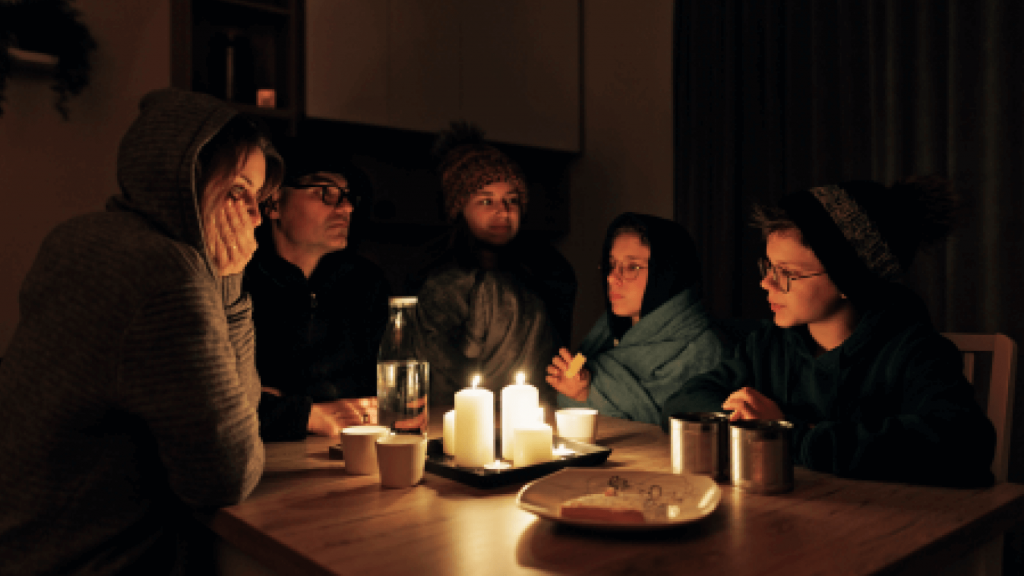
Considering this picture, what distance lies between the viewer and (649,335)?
76.9 inches

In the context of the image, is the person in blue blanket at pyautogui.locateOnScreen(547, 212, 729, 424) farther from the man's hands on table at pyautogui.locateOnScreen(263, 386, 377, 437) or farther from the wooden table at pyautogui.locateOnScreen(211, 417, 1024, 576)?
the wooden table at pyautogui.locateOnScreen(211, 417, 1024, 576)

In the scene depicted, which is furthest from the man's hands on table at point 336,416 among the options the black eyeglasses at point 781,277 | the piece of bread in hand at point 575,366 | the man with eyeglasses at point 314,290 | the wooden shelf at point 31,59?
the wooden shelf at point 31,59

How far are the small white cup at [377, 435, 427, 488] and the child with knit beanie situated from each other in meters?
1.10

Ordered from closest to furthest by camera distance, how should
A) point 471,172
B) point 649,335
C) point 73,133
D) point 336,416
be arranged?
1. point 336,416
2. point 649,335
3. point 471,172
4. point 73,133

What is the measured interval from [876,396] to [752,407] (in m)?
0.23

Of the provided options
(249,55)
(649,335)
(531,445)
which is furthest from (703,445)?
(249,55)

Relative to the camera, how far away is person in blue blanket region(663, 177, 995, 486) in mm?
1113

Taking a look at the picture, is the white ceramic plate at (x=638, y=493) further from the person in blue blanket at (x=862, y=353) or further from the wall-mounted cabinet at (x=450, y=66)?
the wall-mounted cabinet at (x=450, y=66)

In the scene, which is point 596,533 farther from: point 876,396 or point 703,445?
point 876,396

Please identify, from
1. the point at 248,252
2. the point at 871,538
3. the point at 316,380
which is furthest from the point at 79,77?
the point at 871,538

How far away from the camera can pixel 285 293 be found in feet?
6.34

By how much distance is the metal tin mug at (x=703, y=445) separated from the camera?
114 centimetres

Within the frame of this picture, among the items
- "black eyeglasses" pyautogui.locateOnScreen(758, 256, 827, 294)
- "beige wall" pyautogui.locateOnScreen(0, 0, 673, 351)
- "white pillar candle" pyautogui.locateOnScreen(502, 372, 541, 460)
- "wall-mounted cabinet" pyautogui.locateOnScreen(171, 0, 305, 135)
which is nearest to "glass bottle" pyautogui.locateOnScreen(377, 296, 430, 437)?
"white pillar candle" pyautogui.locateOnScreen(502, 372, 541, 460)

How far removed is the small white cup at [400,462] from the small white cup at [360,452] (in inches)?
2.8
